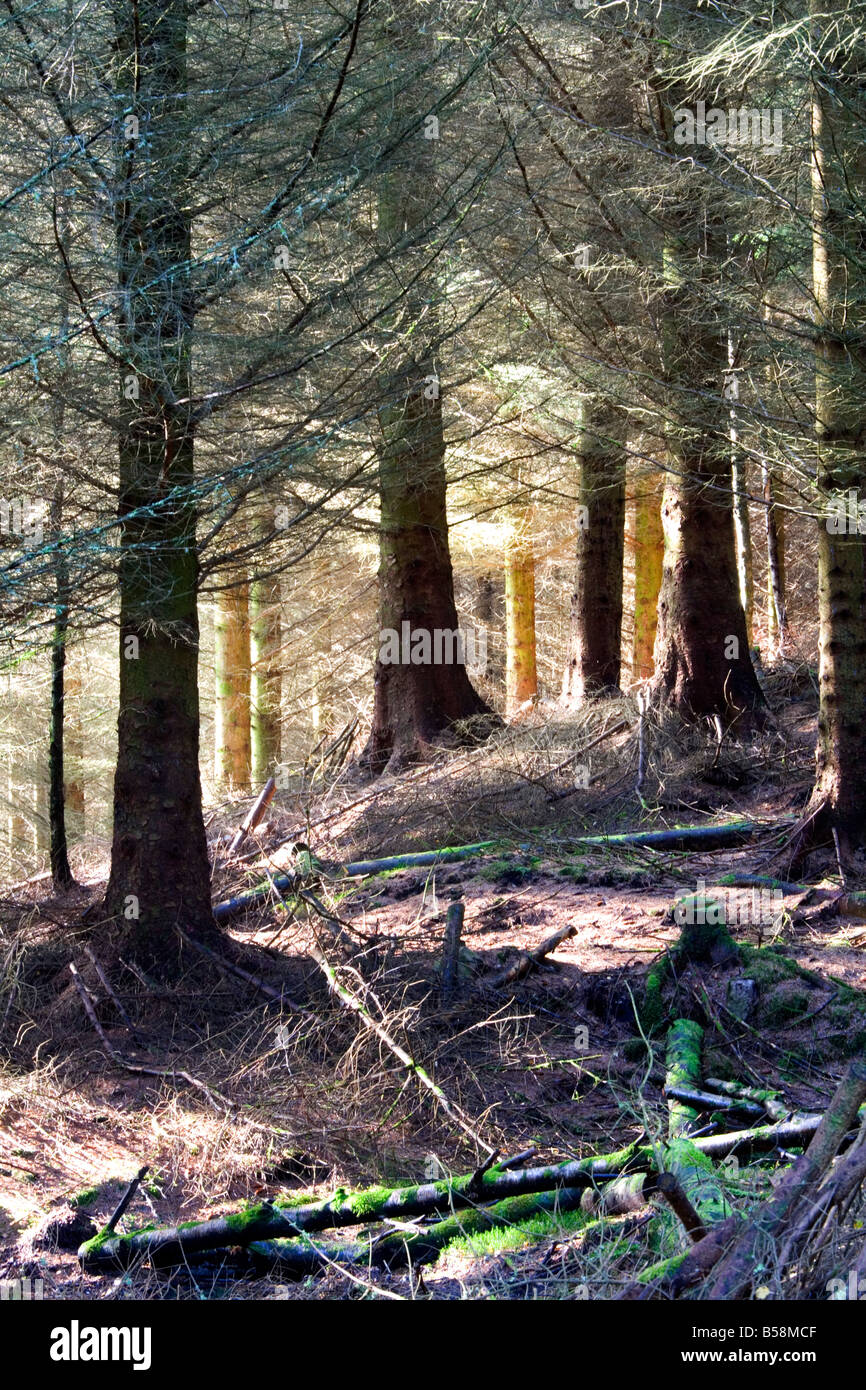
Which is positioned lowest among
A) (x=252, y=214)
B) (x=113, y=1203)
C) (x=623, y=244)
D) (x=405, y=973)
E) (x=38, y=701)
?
(x=113, y=1203)

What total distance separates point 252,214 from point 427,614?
6.82 metres

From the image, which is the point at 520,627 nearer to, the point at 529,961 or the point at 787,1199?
the point at 529,961

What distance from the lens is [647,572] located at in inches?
691

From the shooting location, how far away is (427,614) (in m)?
12.6

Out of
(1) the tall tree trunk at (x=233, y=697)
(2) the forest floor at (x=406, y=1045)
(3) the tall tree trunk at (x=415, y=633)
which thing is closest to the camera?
(2) the forest floor at (x=406, y=1045)

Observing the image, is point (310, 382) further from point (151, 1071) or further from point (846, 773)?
point (846, 773)

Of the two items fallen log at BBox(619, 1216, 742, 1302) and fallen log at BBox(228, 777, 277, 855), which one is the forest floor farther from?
fallen log at BBox(228, 777, 277, 855)

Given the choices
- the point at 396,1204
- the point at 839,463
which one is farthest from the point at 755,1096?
the point at 839,463

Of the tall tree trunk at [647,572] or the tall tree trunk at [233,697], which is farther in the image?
the tall tree trunk at [233,697]

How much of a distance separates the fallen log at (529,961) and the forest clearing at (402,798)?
0.04 meters

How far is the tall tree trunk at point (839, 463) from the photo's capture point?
23.7 ft

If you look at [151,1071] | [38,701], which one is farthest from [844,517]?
[38,701]

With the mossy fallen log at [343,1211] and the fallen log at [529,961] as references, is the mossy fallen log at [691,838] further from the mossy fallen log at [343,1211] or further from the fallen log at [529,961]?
A: the mossy fallen log at [343,1211]

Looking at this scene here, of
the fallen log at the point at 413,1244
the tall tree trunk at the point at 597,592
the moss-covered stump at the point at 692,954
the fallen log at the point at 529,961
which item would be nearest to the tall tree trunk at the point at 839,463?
the moss-covered stump at the point at 692,954
